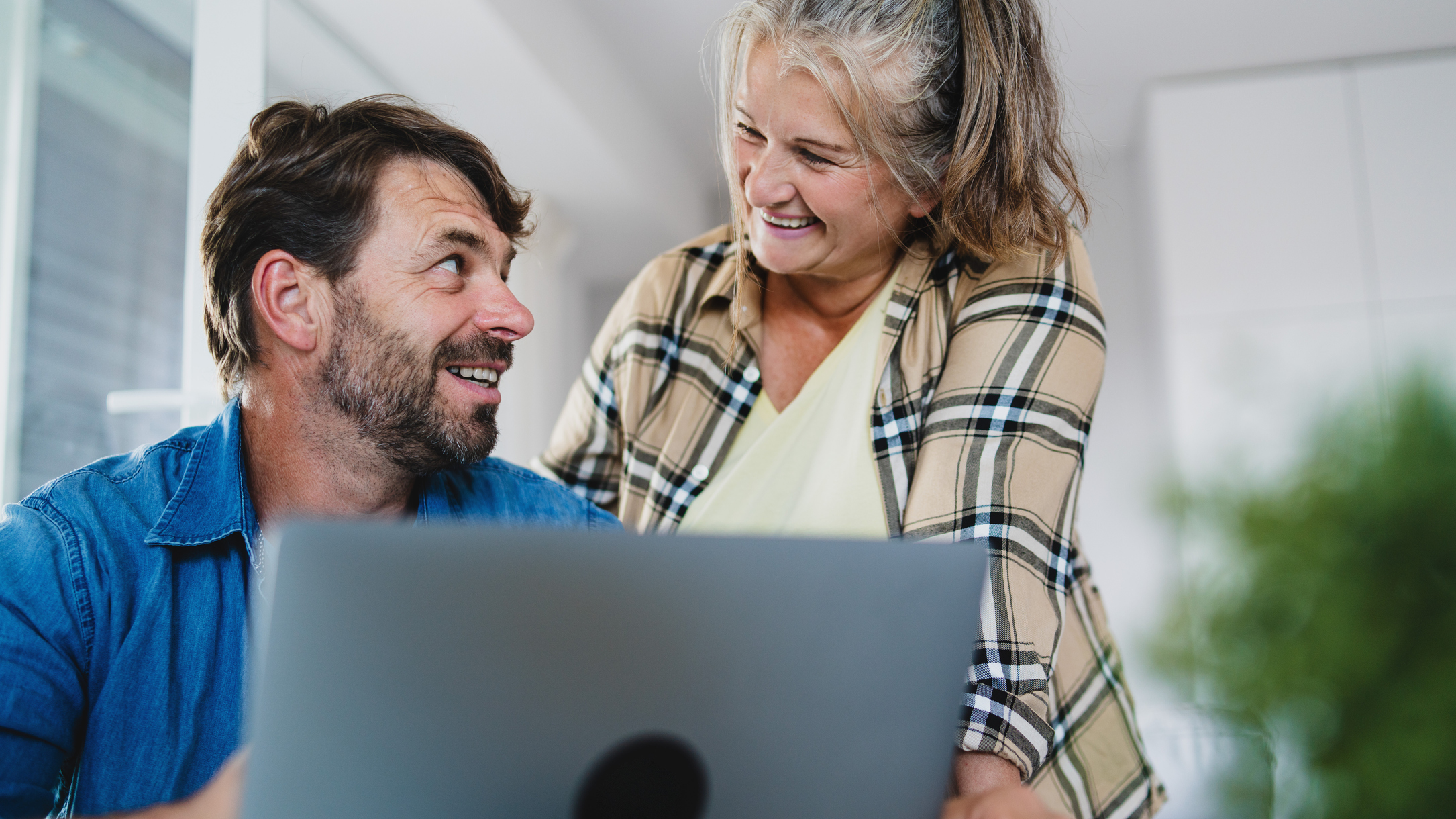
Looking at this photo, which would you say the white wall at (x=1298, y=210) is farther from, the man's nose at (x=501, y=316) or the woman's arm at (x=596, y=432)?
the man's nose at (x=501, y=316)

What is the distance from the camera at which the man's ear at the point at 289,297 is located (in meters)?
1.21

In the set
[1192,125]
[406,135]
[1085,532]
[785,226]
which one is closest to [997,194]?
[785,226]

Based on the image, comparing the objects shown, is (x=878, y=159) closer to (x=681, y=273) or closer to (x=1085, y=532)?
(x=681, y=273)

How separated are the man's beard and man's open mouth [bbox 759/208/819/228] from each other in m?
0.42

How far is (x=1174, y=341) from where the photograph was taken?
3.56 meters

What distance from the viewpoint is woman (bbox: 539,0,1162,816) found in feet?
3.73

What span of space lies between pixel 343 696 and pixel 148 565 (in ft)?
1.91

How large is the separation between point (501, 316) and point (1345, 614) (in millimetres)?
1055

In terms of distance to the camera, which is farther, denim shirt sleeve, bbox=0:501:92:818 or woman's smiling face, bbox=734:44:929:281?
woman's smiling face, bbox=734:44:929:281

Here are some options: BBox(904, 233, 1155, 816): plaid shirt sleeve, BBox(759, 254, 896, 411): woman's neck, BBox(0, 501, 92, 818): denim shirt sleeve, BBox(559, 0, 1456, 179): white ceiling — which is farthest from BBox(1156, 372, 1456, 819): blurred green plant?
BBox(559, 0, 1456, 179): white ceiling

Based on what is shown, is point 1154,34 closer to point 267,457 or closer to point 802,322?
point 802,322

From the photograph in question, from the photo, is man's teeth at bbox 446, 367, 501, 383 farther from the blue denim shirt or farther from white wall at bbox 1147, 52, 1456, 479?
white wall at bbox 1147, 52, 1456, 479

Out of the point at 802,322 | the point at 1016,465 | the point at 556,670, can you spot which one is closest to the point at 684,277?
the point at 802,322

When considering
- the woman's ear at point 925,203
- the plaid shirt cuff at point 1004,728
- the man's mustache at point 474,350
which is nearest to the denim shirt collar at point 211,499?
the man's mustache at point 474,350
